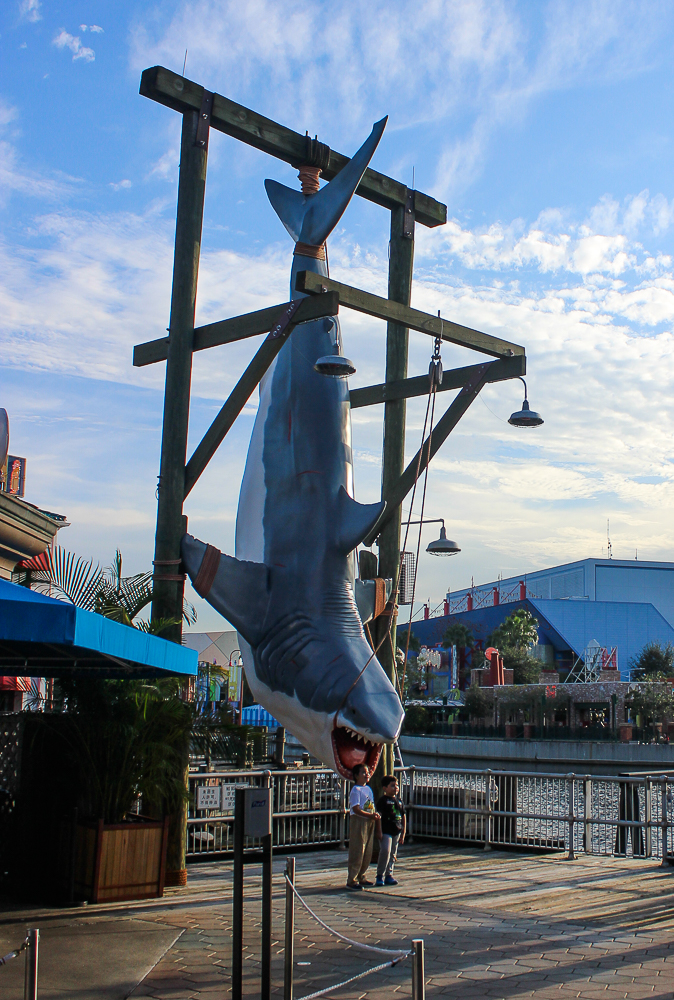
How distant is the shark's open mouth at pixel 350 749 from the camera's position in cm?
690

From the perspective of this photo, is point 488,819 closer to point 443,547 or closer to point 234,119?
point 443,547

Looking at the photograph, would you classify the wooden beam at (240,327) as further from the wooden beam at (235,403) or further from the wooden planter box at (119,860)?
the wooden planter box at (119,860)

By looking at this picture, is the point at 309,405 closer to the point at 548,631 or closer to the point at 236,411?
the point at 236,411

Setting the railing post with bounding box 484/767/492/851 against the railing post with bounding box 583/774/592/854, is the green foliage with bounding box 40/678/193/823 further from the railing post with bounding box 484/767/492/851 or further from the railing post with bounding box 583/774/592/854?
the railing post with bounding box 583/774/592/854

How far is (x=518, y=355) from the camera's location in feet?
30.5

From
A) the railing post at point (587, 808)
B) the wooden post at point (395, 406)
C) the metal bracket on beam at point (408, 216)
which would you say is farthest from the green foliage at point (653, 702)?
the metal bracket on beam at point (408, 216)

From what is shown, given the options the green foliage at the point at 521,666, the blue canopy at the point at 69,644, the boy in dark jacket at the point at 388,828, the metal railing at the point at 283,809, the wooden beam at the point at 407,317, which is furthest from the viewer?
the green foliage at the point at 521,666

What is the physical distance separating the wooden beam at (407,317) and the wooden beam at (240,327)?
0.52ft

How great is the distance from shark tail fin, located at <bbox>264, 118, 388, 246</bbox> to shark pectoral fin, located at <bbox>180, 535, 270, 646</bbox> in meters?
3.00

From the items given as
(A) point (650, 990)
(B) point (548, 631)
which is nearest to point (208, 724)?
(A) point (650, 990)

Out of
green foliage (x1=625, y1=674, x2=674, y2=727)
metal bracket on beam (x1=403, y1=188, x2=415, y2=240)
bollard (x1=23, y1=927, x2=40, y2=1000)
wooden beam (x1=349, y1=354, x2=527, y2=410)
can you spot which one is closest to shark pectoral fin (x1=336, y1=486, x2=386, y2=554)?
wooden beam (x1=349, y1=354, x2=527, y2=410)

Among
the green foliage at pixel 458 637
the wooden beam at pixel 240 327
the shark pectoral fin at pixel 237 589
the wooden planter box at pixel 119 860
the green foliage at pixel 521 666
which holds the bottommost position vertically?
the wooden planter box at pixel 119 860

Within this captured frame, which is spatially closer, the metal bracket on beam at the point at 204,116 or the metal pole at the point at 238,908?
the metal pole at the point at 238,908

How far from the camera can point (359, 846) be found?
943cm
